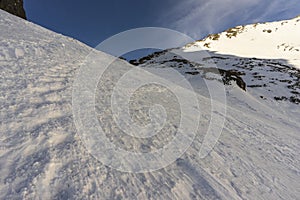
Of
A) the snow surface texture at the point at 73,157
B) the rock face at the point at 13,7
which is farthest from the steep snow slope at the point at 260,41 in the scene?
the snow surface texture at the point at 73,157

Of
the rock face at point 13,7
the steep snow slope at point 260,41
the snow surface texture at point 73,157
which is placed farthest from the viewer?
the steep snow slope at point 260,41

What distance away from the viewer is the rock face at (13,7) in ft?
59.1

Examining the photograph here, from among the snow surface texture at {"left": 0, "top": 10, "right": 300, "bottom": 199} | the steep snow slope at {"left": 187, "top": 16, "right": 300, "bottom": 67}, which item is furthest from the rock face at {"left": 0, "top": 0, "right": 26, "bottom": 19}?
the steep snow slope at {"left": 187, "top": 16, "right": 300, "bottom": 67}

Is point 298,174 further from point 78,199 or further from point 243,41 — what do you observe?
point 243,41

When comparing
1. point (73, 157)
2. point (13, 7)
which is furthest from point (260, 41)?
point (73, 157)

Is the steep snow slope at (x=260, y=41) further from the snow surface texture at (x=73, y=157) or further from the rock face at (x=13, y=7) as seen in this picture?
the snow surface texture at (x=73, y=157)

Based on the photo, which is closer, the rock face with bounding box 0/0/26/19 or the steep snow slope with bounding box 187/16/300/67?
the rock face with bounding box 0/0/26/19

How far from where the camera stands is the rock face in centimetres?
1800

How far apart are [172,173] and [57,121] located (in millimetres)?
2845

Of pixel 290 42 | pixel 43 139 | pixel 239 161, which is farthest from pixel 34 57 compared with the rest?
pixel 290 42

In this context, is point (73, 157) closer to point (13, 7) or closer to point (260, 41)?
point (13, 7)

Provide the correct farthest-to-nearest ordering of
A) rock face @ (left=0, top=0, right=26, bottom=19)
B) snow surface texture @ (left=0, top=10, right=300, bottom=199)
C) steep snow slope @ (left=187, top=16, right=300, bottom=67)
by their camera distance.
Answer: steep snow slope @ (left=187, top=16, right=300, bottom=67) → rock face @ (left=0, top=0, right=26, bottom=19) → snow surface texture @ (left=0, top=10, right=300, bottom=199)

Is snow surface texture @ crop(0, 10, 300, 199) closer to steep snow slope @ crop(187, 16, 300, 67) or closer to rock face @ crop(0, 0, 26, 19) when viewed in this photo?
rock face @ crop(0, 0, 26, 19)

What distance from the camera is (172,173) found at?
4.04m
